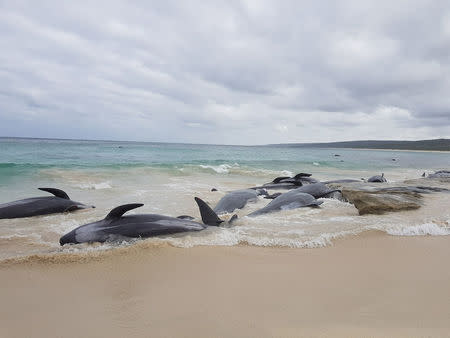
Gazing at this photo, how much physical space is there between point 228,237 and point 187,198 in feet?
18.8

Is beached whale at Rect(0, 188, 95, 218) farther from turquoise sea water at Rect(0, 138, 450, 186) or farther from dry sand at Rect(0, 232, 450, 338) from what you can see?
turquoise sea water at Rect(0, 138, 450, 186)

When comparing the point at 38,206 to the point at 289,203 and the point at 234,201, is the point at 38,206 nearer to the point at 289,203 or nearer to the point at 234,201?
the point at 234,201

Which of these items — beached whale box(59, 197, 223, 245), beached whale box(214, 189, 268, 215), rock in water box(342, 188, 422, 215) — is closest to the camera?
beached whale box(59, 197, 223, 245)

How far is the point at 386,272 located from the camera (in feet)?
10.6

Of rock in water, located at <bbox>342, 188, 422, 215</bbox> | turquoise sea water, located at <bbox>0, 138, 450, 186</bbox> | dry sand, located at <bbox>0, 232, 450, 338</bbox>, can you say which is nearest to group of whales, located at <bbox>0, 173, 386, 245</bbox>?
dry sand, located at <bbox>0, 232, 450, 338</bbox>

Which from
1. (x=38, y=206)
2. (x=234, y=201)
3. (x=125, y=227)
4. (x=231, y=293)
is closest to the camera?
(x=231, y=293)

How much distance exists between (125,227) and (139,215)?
1.41 ft

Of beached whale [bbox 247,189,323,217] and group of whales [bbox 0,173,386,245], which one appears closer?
group of whales [bbox 0,173,386,245]

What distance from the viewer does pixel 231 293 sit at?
2.73 metres

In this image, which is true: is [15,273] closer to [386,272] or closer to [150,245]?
[150,245]

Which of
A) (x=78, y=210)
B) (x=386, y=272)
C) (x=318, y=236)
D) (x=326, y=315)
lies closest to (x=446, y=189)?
(x=318, y=236)

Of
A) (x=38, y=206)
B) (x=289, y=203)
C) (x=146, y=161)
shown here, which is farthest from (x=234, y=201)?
(x=146, y=161)

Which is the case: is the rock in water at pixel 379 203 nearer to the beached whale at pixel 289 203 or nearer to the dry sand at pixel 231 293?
the beached whale at pixel 289 203

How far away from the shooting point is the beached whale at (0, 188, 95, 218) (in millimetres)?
6898
